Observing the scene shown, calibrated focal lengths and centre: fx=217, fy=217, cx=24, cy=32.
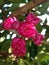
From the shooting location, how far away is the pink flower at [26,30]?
407mm

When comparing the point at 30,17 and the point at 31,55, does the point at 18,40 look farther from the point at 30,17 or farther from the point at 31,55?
the point at 31,55

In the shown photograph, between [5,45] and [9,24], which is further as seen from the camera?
[5,45]

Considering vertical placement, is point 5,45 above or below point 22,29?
below

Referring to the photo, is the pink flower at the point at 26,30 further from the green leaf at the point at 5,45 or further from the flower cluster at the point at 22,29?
the green leaf at the point at 5,45

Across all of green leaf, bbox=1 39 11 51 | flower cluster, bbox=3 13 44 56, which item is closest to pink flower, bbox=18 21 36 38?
flower cluster, bbox=3 13 44 56

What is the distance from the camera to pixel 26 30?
0.41 m

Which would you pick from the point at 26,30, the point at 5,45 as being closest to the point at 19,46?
the point at 26,30

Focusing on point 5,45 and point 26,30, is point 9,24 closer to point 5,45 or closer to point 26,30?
point 26,30

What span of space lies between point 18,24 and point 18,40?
3cm

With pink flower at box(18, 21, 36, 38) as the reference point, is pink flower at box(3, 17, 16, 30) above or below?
above

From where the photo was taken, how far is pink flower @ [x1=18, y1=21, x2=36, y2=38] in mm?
407

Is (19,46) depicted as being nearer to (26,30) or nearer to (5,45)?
(26,30)

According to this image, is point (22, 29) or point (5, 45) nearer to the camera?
point (22, 29)

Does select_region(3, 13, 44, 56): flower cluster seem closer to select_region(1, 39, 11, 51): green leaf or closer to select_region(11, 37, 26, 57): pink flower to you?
select_region(11, 37, 26, 57): pink flower
